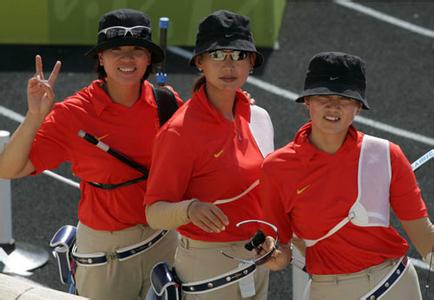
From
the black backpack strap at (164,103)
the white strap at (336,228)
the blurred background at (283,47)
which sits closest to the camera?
the white strap at (336,228)

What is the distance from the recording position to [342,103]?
4723 millimetres

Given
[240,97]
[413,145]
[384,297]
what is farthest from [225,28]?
[413,145]

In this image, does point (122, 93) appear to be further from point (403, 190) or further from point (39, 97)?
point (403, 190)

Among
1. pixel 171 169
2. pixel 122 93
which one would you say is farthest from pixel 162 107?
pixel 171 169

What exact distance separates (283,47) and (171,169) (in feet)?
23.8

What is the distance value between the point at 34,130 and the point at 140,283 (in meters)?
1.08

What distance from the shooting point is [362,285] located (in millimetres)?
4832

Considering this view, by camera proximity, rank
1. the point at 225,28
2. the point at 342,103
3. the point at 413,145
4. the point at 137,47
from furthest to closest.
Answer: the point at 413,145, the point at 137,47, the point at 225,28, the point at 342,103

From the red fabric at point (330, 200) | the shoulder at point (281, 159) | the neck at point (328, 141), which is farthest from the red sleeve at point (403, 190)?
the shoulder at point (281, 159)

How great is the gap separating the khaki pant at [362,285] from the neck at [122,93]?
1371mm

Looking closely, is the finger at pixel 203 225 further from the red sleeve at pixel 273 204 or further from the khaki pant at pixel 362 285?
the khaki pant at pixel 362 285

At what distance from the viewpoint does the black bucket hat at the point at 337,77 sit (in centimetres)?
470

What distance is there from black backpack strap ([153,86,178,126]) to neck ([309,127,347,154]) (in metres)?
1.03

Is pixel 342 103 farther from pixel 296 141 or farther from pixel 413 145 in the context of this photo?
pixel 413 145
